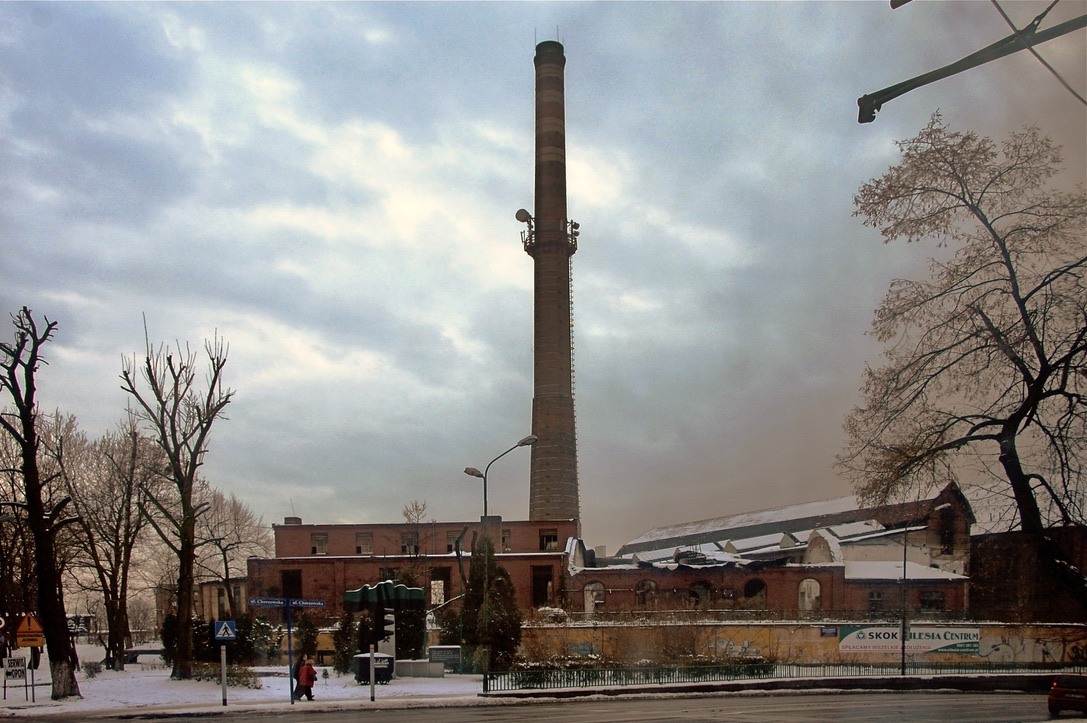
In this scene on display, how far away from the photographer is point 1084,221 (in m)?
13.5

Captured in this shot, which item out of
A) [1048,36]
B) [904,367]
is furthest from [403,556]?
[1048,36]

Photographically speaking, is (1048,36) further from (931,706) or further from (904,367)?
(931,706)

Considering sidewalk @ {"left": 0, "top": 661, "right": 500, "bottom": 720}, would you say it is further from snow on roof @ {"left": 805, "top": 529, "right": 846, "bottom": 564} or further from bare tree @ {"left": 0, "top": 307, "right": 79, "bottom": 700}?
snow on roof @ {"left": 805, "top": 529, "right": 846, "bottom": 564}

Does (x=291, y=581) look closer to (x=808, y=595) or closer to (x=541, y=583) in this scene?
(x=541, y=583)

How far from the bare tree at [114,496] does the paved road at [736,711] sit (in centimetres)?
1985

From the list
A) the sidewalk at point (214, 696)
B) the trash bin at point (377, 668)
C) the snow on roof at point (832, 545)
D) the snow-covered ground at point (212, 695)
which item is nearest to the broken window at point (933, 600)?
the snow on roof at point (832, 545)

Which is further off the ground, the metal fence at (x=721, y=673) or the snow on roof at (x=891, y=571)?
the snow on roof at (x=891, y=571)

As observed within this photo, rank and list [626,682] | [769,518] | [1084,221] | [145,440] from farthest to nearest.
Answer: [769,518], [145,440], [626,682], [1084,221]

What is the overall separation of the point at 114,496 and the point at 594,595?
88.5ft

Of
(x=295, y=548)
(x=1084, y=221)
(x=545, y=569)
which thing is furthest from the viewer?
(x=295, y=548)

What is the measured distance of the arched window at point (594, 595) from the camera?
56500 mm

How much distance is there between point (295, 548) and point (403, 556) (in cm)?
837

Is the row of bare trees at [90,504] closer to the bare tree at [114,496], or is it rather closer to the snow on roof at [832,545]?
the bare tree at [114,496]

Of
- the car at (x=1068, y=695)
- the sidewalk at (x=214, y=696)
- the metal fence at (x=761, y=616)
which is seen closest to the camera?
the car at (x=1068, y=695)
